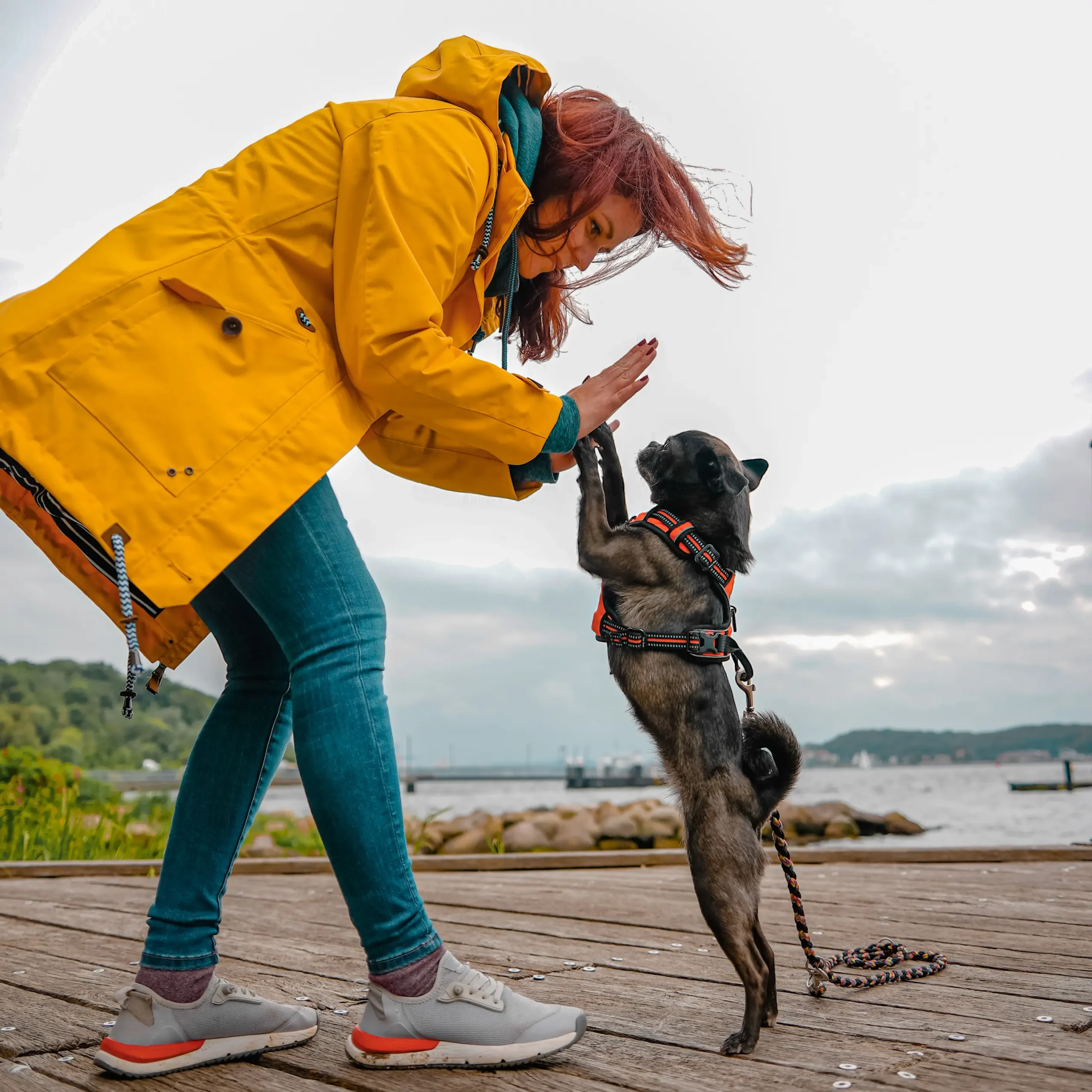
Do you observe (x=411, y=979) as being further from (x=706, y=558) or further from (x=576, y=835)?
(x=576, y=835)

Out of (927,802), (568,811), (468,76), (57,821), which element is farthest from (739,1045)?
(927,802)

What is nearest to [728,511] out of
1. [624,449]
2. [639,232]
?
[624,449]

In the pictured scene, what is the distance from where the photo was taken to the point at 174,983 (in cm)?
153

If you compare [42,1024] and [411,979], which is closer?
[411,979]

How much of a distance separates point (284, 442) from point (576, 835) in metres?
6.05

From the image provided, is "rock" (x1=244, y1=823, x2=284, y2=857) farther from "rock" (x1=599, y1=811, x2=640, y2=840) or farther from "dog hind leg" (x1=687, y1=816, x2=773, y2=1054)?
"dog hind leg" (x1=687, y1=816, x2=773, y2=1054)

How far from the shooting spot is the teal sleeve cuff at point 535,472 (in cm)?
170

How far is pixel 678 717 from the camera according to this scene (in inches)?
67.9

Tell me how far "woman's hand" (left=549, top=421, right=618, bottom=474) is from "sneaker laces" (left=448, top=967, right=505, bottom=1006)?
0.88 m

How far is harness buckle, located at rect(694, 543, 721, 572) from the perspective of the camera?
180cm

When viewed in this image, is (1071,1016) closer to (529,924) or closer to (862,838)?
(529,924)

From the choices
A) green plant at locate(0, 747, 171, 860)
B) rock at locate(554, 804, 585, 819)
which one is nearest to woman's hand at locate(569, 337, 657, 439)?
green plant at locate(0, 747, 171, 860)

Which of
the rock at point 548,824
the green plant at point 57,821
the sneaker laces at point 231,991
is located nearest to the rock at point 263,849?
the green plant at point 57,821

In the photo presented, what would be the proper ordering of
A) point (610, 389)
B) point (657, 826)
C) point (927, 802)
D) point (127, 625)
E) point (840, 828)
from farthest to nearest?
point (927, 802) → point (840, 828) → point (657, 826) → point (610, 389) → point (127, 625)
